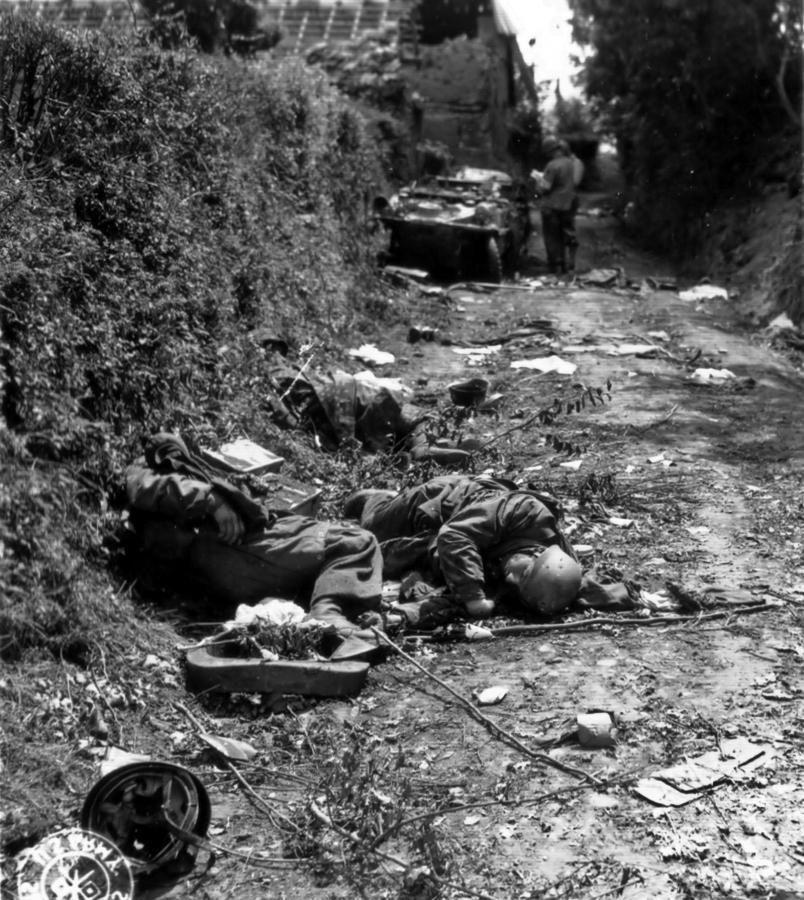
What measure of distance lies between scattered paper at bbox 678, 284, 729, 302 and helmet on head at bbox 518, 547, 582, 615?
38.3ft

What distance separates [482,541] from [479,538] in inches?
0.8

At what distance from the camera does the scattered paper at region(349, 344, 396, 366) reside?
11305mm

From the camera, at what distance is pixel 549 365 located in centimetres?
1124

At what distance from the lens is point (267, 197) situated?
11.0 m

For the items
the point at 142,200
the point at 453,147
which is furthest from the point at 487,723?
the point at 453,147

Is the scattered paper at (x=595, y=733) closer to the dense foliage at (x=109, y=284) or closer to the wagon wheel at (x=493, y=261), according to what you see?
the dense foliage at (x=109, y=284)

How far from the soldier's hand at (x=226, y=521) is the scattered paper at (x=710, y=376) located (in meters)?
6.23

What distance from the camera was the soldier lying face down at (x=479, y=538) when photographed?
18.8 ft

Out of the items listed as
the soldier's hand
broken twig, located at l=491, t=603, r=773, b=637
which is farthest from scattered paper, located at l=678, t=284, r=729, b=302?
the soldier's hand

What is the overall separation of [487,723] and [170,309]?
3.40 meters

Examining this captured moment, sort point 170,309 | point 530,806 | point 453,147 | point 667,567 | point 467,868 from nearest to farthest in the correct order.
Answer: point 467,868
point 530,806
point 667,567
point 170,309
point 453,147

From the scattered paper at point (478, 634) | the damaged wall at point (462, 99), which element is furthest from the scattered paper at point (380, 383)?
the damaged wall at point (462, 99)

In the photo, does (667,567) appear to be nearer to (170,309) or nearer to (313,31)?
(170,309)

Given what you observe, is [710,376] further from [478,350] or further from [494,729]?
[494,729]
